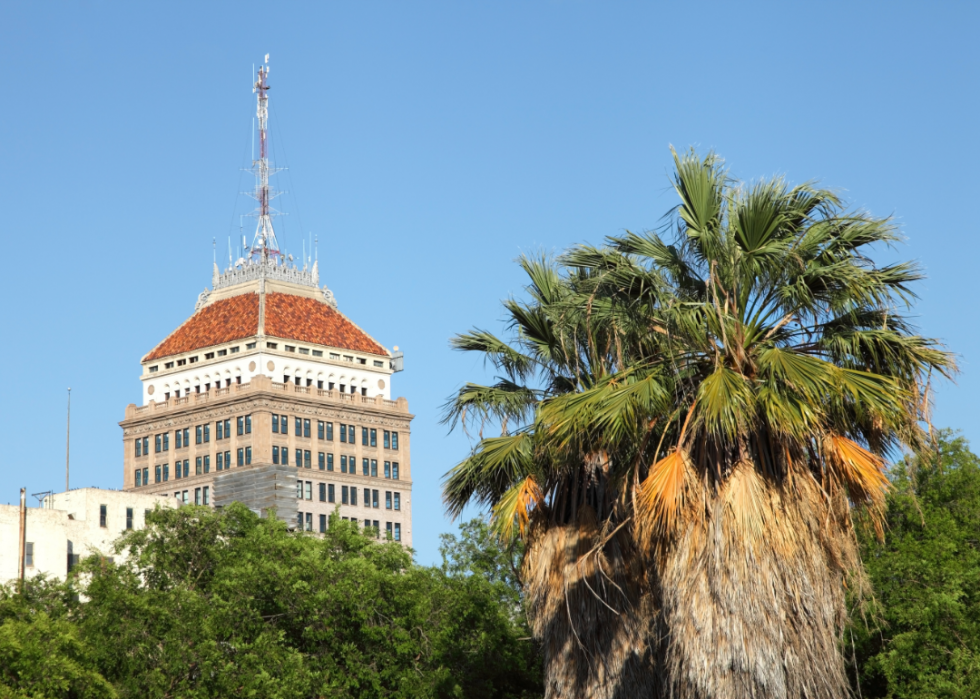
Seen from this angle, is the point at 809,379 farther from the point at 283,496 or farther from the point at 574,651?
the point at 283,496

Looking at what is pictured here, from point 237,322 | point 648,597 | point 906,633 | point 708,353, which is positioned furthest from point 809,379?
point 237,322

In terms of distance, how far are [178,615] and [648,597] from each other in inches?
→ 1263

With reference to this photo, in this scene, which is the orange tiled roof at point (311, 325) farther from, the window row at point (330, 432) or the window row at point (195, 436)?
the window row at point (195, 436)

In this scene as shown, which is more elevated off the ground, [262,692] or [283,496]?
[283,496]

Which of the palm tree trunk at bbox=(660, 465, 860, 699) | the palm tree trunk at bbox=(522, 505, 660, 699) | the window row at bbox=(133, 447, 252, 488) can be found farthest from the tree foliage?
the window row at bbox=(133, 447, 252, 488)

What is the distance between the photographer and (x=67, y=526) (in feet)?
366

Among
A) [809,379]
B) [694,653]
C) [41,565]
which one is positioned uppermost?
[41,565]

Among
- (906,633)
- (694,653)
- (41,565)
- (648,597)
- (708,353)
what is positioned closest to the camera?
(694,653)

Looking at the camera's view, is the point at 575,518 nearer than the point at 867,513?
No

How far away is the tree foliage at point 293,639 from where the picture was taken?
50.3 meters

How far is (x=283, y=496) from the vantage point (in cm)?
15288

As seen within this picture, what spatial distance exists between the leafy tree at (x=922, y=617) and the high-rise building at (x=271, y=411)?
332ft

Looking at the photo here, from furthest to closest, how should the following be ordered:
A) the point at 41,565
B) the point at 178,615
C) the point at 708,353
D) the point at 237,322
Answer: the point at 237,322, the point at 41,565, the point at 178,615, the point at 708,353

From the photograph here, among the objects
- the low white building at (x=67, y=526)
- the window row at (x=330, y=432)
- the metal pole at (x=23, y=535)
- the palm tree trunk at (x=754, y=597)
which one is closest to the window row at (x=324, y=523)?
the window row at (x=330, y=432)
